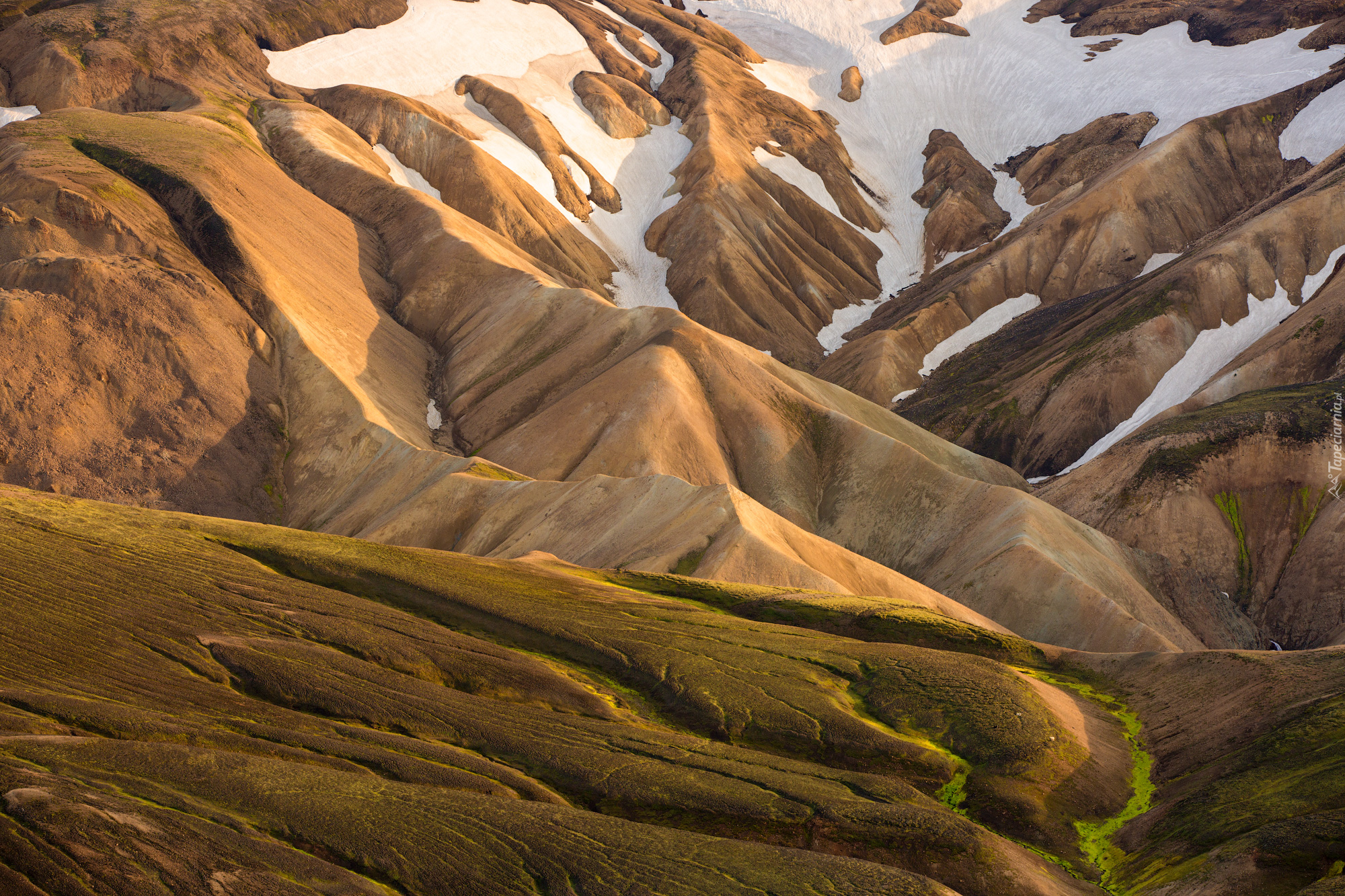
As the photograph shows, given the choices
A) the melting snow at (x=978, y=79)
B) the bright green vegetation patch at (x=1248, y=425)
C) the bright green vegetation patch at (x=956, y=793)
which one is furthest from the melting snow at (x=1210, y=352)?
the bright green vegetation patch at (x=956, y=793)

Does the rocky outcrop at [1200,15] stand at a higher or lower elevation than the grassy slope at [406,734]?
higher

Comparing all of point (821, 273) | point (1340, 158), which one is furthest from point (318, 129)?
point (1340, 158)

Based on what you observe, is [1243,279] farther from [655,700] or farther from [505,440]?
[655,700]

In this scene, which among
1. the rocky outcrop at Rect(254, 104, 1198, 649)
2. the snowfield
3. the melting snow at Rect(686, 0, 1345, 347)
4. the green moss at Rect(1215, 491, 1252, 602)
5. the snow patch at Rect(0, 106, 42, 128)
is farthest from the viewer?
the melting snow at Rect(686, 0, 1345, 347)

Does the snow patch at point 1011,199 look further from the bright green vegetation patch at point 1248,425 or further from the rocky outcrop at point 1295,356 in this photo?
the bright green vegetation patch at point 1248,425

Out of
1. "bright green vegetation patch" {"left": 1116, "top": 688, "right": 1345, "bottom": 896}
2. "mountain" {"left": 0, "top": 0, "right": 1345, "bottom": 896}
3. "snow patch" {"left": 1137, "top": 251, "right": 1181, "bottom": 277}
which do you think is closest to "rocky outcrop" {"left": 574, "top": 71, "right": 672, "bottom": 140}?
"mountain" {"left": 0, "top": 0, "right": 1345, "bottom": 896}

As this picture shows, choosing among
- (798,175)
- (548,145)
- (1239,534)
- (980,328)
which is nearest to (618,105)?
(548,145)

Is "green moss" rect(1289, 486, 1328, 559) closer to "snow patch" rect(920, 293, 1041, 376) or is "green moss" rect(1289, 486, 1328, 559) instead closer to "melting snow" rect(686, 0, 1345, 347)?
"snow patch" rect(920, 293, 1041, 376)

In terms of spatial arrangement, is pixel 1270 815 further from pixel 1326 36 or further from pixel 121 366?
pixel 1326 36
